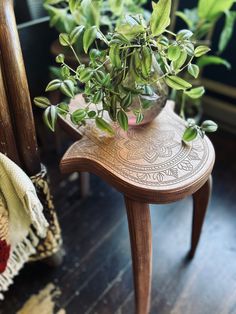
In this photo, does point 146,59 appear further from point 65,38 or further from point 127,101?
point 65,38

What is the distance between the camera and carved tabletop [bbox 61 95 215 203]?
713 mm

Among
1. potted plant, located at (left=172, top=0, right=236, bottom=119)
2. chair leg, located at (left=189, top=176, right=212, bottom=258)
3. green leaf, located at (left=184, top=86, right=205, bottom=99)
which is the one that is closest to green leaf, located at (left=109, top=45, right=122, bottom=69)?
green leaf, located at (left=184, top=86, right=205, bottom=99)

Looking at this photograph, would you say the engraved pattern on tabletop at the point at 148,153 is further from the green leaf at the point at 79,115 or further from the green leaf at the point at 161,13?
the green leaf at the point at 161,13

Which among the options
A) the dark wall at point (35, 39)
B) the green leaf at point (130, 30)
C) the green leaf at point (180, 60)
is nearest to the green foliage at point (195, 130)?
the green leaf at point (180, 60)

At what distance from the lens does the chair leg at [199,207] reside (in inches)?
36.8

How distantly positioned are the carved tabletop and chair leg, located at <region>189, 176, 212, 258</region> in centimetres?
16

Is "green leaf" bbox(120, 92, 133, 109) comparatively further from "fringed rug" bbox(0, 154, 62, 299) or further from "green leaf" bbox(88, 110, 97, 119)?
"fringed rug" bbox(0, 154, 62, 299)

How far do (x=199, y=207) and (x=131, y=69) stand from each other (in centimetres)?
48

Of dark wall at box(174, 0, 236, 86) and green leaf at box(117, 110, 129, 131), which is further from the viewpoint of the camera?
dark wall at box(174, 0, 236, 86)

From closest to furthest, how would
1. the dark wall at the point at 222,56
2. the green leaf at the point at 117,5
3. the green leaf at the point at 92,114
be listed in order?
the green leaf at the point at 92,114 < the green leaf at the point at 117,5 < the dark wall at the point at 222,56

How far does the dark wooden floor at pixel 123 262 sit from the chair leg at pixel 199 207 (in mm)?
102

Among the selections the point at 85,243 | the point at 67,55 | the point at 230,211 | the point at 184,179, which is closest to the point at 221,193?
the point at 230,211

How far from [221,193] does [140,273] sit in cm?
65

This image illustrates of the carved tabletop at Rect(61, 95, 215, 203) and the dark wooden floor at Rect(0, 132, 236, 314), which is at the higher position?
the carved tabletop at Rect(61, 95, 215, 203)
